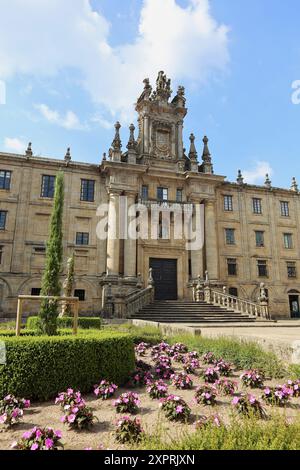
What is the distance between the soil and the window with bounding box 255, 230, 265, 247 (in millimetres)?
28451

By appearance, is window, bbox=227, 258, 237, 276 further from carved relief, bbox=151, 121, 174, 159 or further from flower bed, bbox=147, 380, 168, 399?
flower bed, bbox=147, 380, 168, 399

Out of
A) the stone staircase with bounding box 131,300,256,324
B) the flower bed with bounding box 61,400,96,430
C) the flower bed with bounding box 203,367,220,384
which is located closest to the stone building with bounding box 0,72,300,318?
the stone staircase with bounding box 131,300,256,324

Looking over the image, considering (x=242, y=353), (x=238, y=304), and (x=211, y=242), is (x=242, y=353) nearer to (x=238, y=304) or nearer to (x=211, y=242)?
(x=238, y=304)

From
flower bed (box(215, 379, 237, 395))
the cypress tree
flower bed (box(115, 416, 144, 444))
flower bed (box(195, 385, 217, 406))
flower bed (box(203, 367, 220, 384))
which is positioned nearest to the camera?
flower bed (box(115, 416, 144, 444))

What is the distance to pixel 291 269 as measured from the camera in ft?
112

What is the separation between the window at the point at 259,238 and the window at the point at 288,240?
288 cm

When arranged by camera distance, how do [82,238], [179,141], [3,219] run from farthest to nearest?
[179,141] < [82,238] < [3,219]

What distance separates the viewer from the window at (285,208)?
119 feet

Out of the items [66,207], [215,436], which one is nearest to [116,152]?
[66,207]

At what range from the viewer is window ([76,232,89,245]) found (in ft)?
94.0

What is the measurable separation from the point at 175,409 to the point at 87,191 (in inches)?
1055

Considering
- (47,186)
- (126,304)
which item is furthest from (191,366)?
(47,186)

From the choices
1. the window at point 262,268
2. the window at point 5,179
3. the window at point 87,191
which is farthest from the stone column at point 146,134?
the window at point 262,268

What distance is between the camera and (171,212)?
30.5 meters
